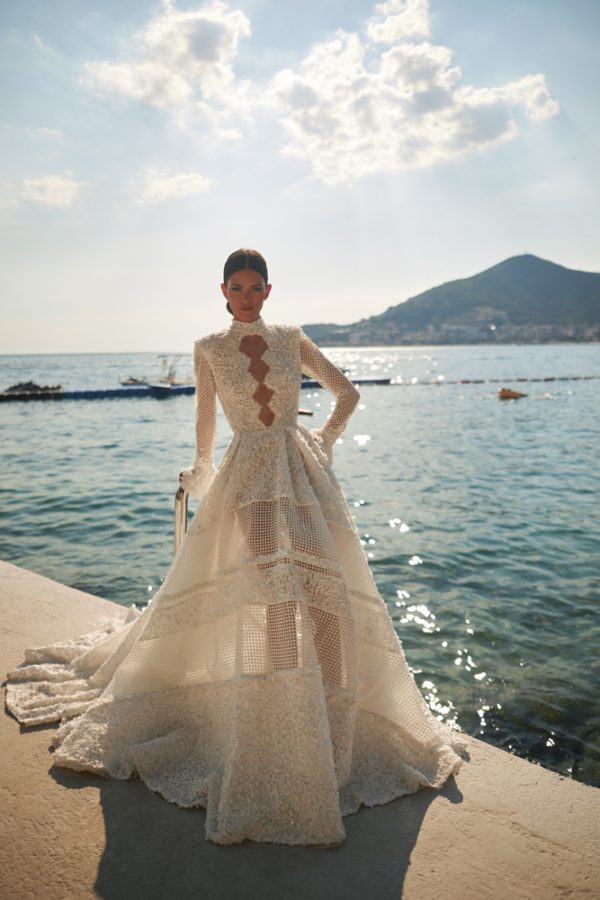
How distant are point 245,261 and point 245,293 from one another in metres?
0.15

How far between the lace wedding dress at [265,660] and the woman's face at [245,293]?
2.5 inches

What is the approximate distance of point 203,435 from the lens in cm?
293

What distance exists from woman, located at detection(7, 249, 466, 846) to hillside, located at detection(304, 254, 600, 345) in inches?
6623

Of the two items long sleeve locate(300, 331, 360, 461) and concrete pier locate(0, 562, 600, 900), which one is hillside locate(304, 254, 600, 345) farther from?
concrete pier locate(0, 562, 600, 900)

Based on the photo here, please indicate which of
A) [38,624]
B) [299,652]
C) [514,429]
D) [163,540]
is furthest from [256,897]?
[514,429]

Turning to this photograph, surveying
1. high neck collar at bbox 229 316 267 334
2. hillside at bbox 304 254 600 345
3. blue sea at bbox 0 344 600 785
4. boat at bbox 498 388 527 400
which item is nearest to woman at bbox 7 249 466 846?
high neck collar at bbox 229 316 267 334

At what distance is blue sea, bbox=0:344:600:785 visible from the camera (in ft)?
14.4

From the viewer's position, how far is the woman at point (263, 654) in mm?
2229

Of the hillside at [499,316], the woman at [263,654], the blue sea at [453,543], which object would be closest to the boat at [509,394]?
the blue sea at [453,543]

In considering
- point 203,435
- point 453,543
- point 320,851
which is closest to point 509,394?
point 453,543

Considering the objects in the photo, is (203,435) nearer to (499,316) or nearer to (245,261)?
(245,261)

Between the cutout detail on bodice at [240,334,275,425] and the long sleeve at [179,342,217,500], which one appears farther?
the long sleeve at [179,342,217,500]

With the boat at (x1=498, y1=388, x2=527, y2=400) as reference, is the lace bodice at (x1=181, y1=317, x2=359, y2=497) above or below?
above

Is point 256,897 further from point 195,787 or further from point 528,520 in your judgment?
point 528,520
